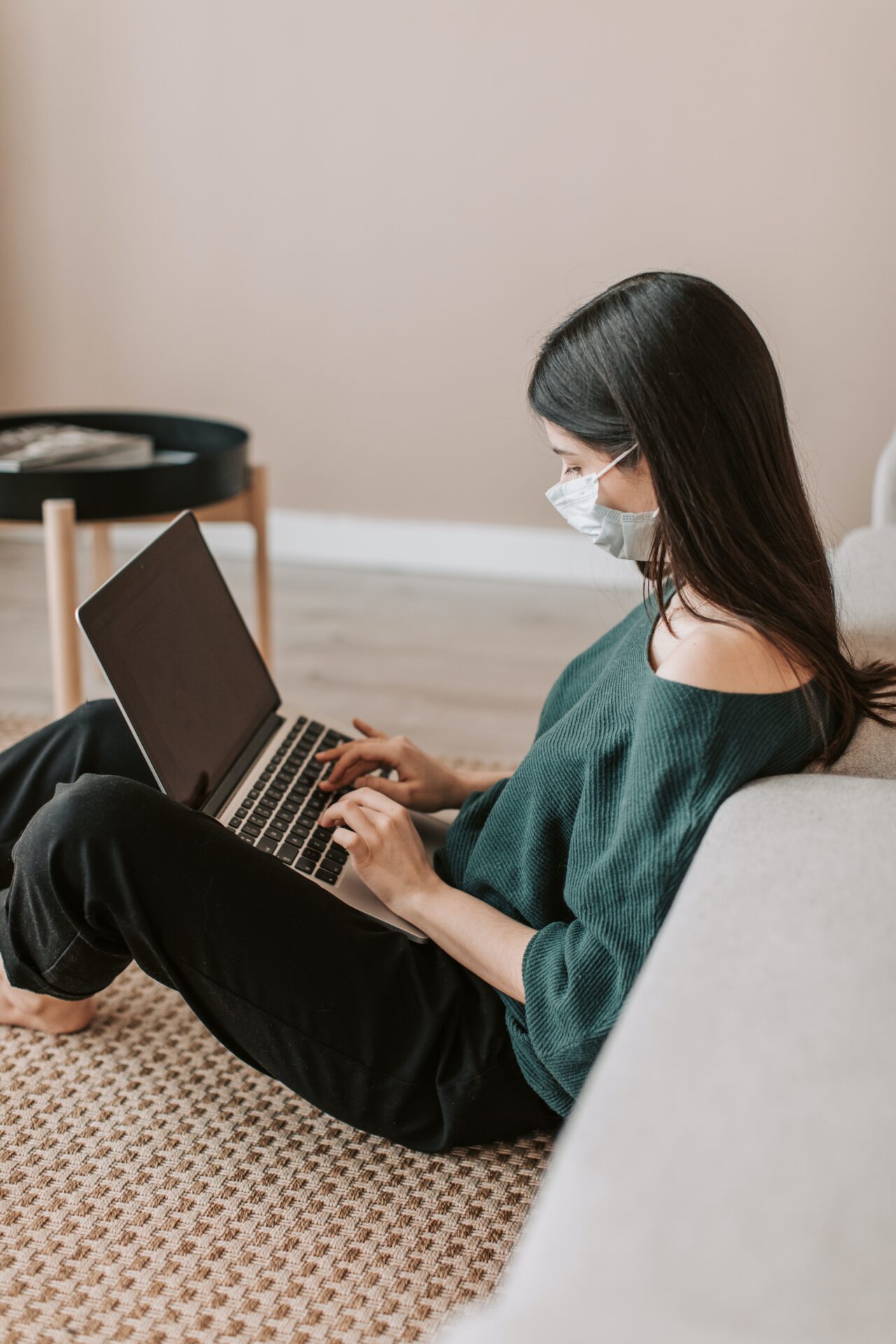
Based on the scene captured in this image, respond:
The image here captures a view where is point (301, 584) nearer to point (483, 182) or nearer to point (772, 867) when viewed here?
point (483, 182)

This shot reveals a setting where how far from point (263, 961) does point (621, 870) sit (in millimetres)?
308

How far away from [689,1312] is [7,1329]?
70 centimetres

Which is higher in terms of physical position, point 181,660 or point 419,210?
point 419,210

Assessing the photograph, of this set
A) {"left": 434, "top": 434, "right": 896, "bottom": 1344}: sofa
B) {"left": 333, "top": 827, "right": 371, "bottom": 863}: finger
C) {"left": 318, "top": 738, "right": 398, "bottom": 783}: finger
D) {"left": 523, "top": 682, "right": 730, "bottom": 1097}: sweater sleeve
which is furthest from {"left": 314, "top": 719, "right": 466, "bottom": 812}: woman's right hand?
{"left": 434, "top": 434, "right": 896, "bottom": 1344}: sofa

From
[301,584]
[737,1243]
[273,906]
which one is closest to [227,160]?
[301,584]

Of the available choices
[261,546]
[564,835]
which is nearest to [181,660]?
[564,835]

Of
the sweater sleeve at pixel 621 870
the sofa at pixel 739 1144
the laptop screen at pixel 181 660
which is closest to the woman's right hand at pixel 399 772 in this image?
the laptop screen at pixel 181 660

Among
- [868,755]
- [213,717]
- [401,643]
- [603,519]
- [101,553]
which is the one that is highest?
[603,519]

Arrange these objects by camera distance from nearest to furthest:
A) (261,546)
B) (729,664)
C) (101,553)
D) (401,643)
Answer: (729,664), (261,546), (101,553), (401,643)

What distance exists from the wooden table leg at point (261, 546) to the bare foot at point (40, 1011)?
95 centimetres

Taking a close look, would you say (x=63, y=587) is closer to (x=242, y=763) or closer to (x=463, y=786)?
(x=242, y=763)

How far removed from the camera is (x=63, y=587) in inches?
71.1

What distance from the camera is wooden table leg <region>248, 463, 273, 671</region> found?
221 cm

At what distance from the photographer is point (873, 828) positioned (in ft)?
2.46
